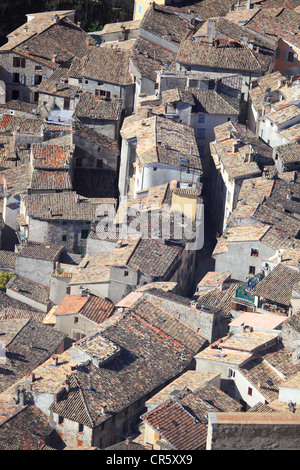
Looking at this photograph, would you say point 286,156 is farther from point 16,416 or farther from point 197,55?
point 16,416

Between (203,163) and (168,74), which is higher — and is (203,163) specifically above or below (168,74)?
below

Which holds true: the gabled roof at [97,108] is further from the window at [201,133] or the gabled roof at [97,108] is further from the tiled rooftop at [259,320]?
→ the tiled rooftop at [259,320]

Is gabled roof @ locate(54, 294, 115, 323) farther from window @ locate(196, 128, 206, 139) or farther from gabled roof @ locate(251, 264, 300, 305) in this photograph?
window @ locate(196, 128, 206, 139)

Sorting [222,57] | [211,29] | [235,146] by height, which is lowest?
[235,146]

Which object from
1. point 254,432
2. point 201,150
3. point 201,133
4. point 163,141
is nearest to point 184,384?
point 163,141

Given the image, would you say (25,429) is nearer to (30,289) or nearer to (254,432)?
(30,289)

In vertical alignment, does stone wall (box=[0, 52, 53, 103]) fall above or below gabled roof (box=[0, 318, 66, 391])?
above

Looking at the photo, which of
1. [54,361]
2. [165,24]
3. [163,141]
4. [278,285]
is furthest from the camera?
[165,24]

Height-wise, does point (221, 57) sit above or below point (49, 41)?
above

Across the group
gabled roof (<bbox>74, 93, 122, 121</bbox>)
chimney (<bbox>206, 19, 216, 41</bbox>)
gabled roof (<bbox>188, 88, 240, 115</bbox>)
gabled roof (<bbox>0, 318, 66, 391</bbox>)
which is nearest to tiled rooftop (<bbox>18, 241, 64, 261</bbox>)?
gabled roof (<bbox>0, 318, 66, 391</bbox>)
